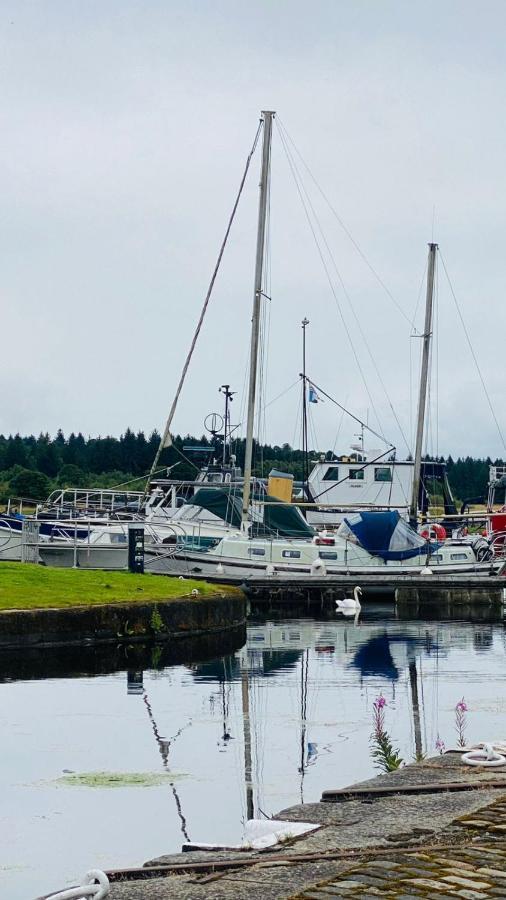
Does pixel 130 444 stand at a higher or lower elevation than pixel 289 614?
higher

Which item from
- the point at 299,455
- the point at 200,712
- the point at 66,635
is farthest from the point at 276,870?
the point at 299,455

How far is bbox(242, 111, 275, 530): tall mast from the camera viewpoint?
145 feet

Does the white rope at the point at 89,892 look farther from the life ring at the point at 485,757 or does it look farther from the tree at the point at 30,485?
the tree at the point at 30,485

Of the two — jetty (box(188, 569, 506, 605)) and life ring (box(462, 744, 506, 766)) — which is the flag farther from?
life ring (box(462, 744, 506, 766))

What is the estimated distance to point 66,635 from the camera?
73.7 feet

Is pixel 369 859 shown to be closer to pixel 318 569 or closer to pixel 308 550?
pixel 318 569

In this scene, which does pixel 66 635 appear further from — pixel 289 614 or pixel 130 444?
pixel 130 444

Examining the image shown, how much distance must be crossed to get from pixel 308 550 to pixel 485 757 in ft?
110

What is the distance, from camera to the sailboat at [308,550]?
42531mm

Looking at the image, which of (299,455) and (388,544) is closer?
(388,544)

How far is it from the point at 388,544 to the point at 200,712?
27745 mm

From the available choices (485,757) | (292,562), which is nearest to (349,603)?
(292,562)

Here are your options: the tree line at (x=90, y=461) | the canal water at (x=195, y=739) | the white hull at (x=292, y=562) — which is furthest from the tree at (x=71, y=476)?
the canal water at (x=195, y=739)

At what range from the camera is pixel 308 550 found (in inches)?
1726
